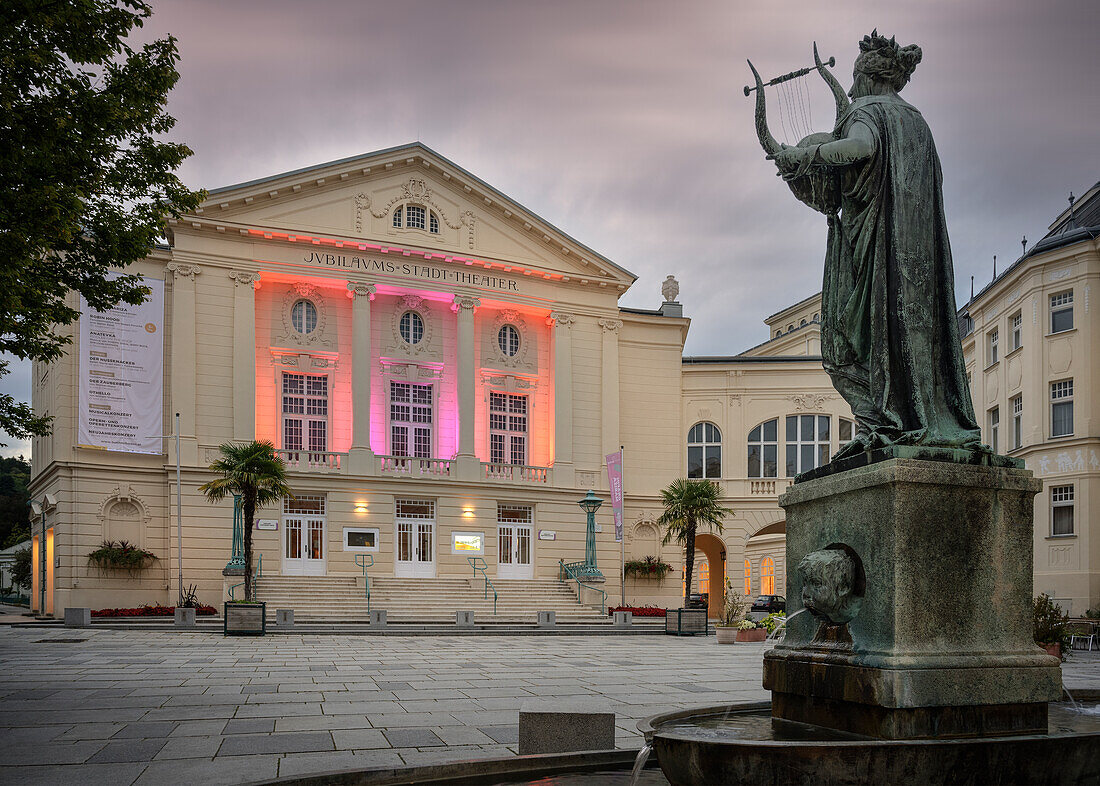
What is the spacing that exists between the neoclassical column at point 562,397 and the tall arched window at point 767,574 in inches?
979

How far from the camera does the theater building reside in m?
38.8

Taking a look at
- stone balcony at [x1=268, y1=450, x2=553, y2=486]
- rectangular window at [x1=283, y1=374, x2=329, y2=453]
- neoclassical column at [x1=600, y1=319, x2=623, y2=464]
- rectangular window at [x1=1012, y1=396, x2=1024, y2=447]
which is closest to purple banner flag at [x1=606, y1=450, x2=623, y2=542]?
stone balcony at [x1=268, y1=450, x2=553, y2=486]

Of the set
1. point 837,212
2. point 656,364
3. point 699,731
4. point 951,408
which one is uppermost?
point 656,364

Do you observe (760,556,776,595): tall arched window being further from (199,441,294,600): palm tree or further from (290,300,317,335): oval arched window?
(199,441,294,600): palm tree

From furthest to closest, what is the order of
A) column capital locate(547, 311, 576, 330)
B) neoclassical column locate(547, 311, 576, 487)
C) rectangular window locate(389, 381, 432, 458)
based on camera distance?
column capital locate(547, 311, 576, 330), neoclassical column locate(547, 311, 576, 487), rectangular window locate(389, 381, 432, 458)

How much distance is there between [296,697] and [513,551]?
→ 31.8 metres

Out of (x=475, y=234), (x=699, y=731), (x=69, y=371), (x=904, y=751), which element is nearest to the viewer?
(x=904, y=751)

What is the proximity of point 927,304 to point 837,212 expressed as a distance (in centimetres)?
100

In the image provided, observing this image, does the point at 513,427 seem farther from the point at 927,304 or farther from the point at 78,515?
the point at 927,304

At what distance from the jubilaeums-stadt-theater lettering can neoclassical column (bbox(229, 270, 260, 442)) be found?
0.09m

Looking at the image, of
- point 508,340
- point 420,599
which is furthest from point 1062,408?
point 420,599

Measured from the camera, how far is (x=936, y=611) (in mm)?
5379

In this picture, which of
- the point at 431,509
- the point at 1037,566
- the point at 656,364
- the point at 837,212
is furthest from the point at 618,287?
the point at 837,212

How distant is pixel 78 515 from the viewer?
123 feet
